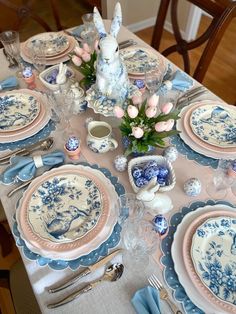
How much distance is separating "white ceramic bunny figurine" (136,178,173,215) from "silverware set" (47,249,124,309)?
0.42ft

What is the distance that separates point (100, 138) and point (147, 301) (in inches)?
16.2

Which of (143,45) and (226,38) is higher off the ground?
(143,45)

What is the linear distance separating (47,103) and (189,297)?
690 millimetres

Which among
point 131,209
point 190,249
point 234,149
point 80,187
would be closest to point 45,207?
point 80,187

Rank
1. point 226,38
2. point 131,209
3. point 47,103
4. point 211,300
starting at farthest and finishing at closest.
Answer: point 226,38 → point 47,103 → point 131,209 → point 211,300

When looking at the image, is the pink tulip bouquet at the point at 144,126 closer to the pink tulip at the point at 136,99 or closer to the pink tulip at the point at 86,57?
the pink tulip at the point at 136,99

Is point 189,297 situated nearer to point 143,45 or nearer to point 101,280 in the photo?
point 101,280

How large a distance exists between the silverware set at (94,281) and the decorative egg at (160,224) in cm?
10

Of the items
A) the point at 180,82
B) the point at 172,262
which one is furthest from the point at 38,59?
the point at 172,262

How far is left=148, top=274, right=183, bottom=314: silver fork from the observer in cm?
55

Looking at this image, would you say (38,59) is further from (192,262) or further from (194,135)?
(192,262)

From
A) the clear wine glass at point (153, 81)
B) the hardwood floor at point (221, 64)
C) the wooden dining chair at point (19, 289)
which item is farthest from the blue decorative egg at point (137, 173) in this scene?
the hardwood floor at point (221, 64)

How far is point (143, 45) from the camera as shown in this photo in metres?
1.21

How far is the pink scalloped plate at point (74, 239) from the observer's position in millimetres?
610
